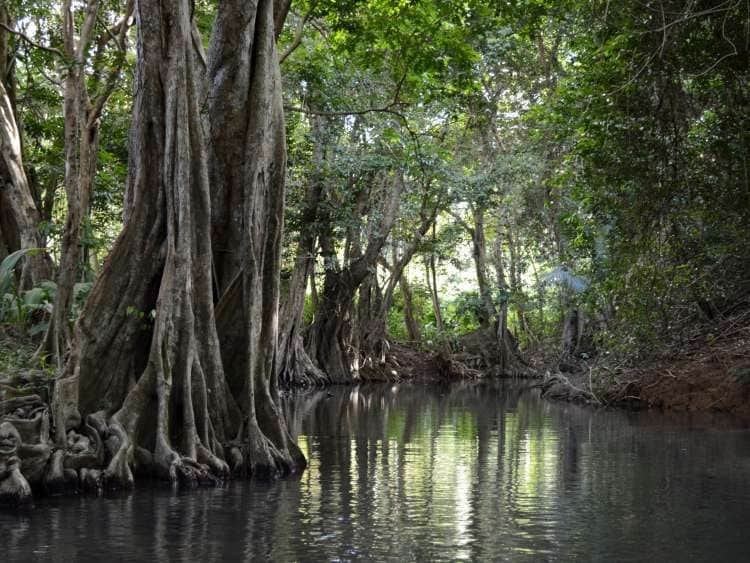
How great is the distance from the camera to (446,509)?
23.8 feet

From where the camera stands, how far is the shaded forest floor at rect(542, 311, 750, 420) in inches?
619

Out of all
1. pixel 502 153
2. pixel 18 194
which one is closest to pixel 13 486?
pixel 18 194

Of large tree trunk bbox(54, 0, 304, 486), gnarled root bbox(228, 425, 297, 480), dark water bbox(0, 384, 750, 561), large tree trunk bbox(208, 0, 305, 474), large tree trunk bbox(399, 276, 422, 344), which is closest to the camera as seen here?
dark water bbox(0, 384, 750, 561)

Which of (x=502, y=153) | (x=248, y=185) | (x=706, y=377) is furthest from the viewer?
(x=502, y=153)

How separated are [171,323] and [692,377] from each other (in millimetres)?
11570

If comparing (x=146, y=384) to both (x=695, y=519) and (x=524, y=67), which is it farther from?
(x=524, y=67)

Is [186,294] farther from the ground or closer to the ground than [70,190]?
closer to the ground

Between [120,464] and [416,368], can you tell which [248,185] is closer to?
[120,464]

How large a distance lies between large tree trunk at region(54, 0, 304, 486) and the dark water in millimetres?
616

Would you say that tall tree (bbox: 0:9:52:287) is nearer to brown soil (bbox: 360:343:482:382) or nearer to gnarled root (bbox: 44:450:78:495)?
gnarled root (bbox: 44:450:78:495)

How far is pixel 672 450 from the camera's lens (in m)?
11.0

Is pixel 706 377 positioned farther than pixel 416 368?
No

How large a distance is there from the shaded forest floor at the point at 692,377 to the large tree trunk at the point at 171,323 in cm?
950

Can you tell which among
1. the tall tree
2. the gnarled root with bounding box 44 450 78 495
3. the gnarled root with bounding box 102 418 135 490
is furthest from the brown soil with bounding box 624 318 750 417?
the gnarled root with bounding box 44 450 78 495
